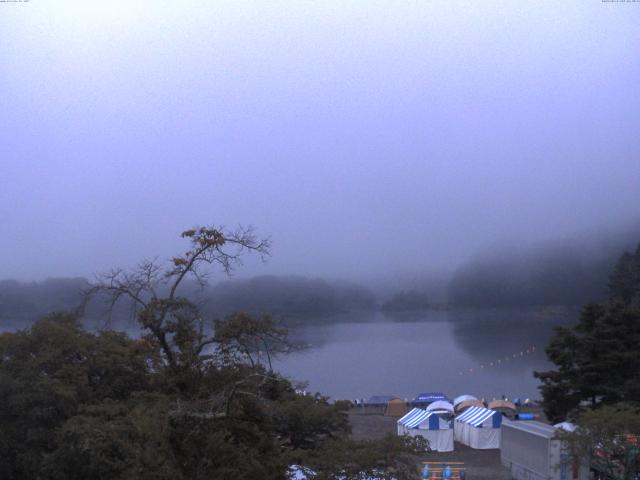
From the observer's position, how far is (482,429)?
22469mm

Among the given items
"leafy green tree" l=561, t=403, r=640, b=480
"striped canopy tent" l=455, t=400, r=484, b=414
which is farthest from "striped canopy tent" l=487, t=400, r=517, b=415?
"leafy green tree" l=561, t=403, r=640, b=480

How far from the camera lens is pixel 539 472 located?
16031mm

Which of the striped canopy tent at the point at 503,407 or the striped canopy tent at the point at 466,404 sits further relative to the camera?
the striped canopy tent at the point at 466,404

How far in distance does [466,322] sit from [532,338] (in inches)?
784

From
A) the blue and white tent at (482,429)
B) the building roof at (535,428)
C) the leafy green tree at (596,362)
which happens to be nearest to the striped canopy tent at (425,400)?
the blue and white tent at (482,429)

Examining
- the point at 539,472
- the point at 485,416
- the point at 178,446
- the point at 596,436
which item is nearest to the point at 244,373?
the point at 178,446

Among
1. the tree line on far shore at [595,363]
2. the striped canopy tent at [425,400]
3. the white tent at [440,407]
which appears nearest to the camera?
the tree line on far shore at [595,363]

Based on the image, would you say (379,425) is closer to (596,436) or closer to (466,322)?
(596,436)

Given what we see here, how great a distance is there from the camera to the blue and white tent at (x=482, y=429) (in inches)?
877

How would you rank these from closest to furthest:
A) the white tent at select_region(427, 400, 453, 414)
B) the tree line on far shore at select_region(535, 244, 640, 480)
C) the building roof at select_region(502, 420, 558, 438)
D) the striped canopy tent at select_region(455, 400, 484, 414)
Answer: the building roof at select_region(502, 420, 558, 438) < the tree line on far shore at select_region(535, 244, 640, 480) < the white tent at select_region(427, 400, 453, 414) < the striped canopy tent at select_region(455, 400, 484, 414)

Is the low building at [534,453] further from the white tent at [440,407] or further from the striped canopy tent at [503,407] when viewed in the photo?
the striped canopy tent at [503,407]

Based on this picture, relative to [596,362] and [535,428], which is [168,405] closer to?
[535,428]

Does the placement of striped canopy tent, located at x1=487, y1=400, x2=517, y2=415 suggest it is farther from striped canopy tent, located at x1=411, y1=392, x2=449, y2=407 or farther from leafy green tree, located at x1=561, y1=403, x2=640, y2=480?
leafy green tree, located at x1=561, y1=403, x2=640, y2=480

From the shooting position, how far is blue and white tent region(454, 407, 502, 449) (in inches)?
877
